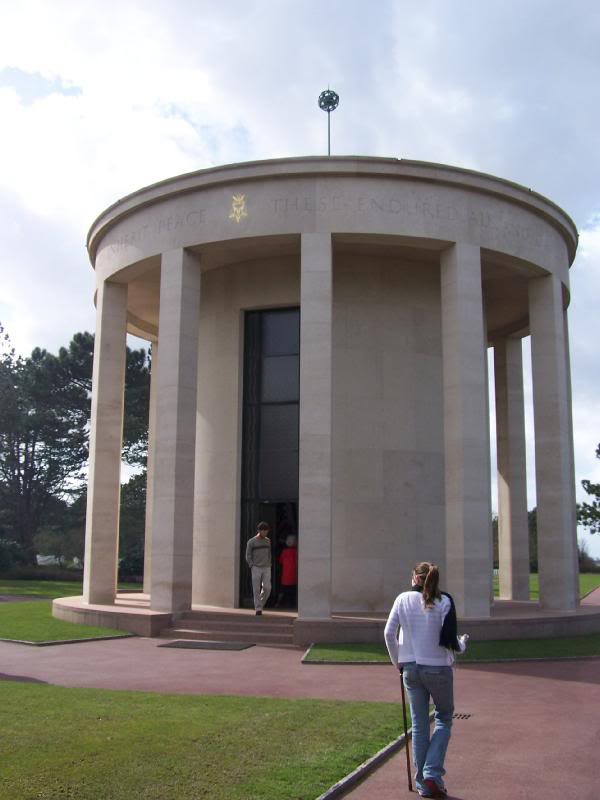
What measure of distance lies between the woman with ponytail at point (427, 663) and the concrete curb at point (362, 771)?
0.39 metres

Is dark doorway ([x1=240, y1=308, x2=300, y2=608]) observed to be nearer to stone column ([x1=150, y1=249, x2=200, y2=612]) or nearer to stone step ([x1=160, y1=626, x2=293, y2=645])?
stone column ([x1=150, y1=249, x2=200, y2=612])

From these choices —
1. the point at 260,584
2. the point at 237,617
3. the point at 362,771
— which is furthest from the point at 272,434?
the point at 362,771

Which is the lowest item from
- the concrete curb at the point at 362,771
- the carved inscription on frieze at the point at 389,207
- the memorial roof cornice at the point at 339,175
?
the concrete curb at the point at 362,771

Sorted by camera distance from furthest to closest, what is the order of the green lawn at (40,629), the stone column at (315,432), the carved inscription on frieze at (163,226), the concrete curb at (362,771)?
the carved inscription on frieze at (163,226), the stone column at (315,432), the green lawn at (40,629), the concrete curb at (362,771)

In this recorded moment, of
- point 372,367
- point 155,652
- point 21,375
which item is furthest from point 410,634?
point 21,375

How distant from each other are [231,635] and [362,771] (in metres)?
10.1

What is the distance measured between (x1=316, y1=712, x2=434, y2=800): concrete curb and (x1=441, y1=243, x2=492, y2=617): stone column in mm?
9873

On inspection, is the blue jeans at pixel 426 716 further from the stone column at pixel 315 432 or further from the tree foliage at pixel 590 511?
the tree foliage at pixel 590 511

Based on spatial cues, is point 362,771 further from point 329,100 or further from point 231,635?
point 329,100

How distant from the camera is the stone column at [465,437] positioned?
59.3 feet

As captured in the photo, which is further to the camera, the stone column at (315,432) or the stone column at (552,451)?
the stone column at (552,451)

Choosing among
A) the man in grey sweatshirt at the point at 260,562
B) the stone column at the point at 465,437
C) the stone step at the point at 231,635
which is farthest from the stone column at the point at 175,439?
the stone column at the point at 465,437

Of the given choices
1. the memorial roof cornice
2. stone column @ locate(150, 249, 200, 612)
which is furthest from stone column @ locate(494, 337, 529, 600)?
stone column @ locate(150, 249, 200, 612)

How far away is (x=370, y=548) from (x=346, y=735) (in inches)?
461
